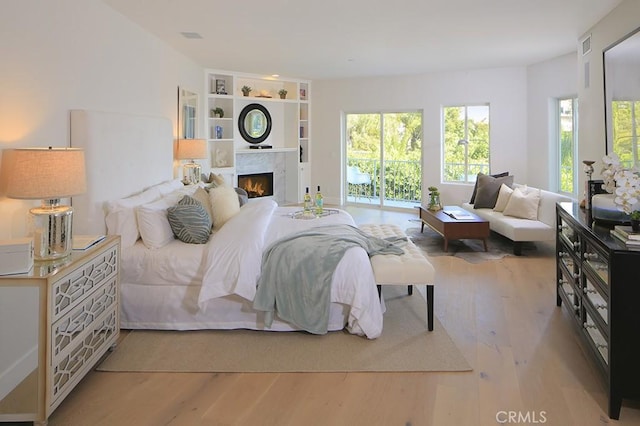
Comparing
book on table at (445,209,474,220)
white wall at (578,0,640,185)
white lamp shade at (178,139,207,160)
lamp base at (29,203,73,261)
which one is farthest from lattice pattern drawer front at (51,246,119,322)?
white wall at (578,0,640,185)

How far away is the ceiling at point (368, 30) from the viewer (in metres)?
4.22

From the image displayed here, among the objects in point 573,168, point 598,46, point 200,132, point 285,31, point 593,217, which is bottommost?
point 593,217

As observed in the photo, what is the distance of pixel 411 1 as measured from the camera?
13.5 ft

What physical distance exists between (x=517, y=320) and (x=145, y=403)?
8.82ft

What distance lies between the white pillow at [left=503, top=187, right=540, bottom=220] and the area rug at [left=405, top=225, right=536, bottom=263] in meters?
0.41

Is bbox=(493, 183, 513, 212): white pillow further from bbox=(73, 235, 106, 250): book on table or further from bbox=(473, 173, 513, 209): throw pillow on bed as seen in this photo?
bbox=(73, 235, 106, 250): book on table

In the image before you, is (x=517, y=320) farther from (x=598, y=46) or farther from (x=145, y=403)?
(x=598, y=46)

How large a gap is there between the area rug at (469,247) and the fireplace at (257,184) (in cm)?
360

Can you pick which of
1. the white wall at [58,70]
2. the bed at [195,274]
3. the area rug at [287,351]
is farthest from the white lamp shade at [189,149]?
the area rug at [287,351]

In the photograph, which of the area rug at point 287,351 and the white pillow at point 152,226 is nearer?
the area rug at point 287,351

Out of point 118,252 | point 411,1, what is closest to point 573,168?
point 411,1

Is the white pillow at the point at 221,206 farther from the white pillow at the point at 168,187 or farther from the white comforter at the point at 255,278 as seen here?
the white comforter at the point at 255,278

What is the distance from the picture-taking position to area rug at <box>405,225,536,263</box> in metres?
5.49

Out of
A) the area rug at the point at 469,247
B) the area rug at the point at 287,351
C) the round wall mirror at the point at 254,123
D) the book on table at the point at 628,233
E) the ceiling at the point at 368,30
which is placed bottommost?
the area rug at the point at 287,351
